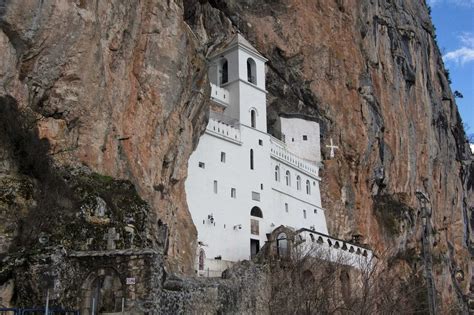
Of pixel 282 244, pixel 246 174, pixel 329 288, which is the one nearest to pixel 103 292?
pixel 329 288

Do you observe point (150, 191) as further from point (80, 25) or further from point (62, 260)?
point (62, 260)

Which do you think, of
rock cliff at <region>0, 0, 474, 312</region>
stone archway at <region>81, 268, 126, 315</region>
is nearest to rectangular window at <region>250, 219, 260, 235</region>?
rock cliff at <region>0, 0, 474, 312</region>

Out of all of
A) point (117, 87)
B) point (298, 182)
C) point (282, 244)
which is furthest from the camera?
point (298, 182)

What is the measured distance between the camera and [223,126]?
37.2 m

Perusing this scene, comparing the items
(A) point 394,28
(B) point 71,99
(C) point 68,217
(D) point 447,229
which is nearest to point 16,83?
(B) point 71,99

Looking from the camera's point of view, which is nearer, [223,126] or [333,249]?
[223,126]

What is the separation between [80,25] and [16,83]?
11.9 feet

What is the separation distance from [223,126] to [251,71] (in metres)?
6.69

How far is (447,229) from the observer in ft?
219

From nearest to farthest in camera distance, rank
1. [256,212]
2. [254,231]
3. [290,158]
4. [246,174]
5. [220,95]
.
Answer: [254,231] < [246,174] < [256,212] < [220,95] < [290,158]

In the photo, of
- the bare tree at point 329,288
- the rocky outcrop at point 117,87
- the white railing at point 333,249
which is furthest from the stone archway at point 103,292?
the white railing at point 333,249

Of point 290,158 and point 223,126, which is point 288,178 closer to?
point 290,158

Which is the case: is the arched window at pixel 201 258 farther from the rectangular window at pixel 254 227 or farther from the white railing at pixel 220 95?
the white railing at pixel 220 95

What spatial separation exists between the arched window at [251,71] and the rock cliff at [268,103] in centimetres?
293
